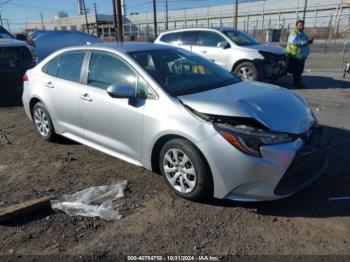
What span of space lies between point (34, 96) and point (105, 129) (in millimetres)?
1864

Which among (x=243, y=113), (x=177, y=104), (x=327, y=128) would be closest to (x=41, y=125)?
(x=177, y=104)

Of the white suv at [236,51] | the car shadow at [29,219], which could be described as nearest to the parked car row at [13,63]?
the white suv at [236,51]

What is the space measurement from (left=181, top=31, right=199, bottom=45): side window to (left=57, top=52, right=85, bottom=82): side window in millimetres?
6053

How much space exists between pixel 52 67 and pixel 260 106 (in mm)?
3327

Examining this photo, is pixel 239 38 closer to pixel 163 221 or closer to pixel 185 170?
pixel 185 170

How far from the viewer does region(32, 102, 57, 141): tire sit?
5.38m

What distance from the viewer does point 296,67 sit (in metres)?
9.78

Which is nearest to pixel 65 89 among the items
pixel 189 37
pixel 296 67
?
pixel 189 37

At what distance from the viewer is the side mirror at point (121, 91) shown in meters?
3.74

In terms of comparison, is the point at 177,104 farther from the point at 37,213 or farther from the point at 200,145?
the point at 37,213

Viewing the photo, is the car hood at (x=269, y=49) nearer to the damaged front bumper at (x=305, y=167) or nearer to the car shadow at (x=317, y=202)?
the car shadow at (x=317, y=202)

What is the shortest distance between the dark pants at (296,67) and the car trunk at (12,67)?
716cm

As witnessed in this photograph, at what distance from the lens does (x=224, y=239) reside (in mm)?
3061

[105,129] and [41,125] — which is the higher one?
[105,129]
